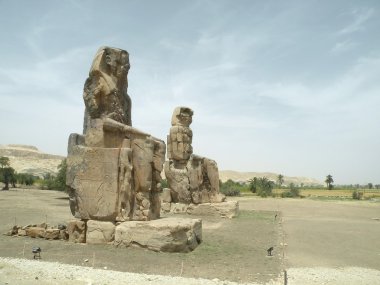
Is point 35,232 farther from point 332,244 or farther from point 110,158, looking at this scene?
point 332,244

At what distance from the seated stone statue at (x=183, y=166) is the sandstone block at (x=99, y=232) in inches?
275

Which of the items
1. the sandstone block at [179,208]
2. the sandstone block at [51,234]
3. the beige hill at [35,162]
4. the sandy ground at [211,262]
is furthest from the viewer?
the beige hill at [35,162]

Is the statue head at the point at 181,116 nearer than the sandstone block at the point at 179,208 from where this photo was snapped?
No

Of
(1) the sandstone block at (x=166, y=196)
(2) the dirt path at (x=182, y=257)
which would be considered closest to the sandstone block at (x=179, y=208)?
(1) the sandstone block at (x=166, y=196)

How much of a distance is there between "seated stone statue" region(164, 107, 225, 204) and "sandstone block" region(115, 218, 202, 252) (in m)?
7.06

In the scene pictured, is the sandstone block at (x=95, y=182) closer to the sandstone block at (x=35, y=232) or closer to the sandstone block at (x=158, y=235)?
the sandstone block at (x=158, y=235)

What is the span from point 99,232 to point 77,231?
628 millimetres

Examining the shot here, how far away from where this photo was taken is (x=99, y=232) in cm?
888

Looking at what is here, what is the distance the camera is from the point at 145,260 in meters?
7.38

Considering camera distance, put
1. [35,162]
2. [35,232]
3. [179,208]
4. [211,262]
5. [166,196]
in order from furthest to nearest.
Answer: [35,162] < [166,196] < [179,208] < [35,232] < [211,262]

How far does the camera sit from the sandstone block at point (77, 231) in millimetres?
9062

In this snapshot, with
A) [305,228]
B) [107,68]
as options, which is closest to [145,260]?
[107,68]

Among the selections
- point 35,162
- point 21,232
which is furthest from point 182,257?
point 35,162

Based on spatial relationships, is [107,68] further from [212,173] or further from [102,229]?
[212,173]
